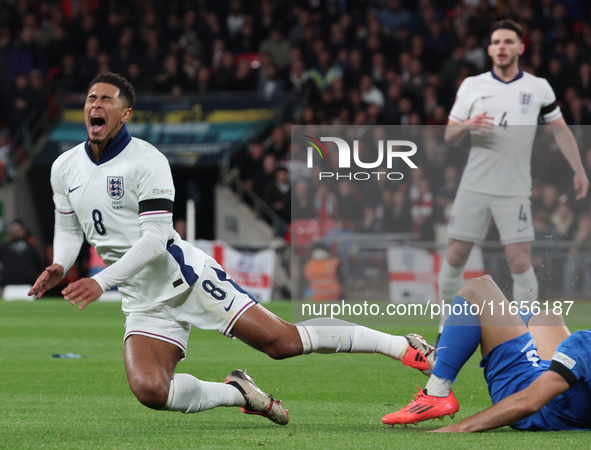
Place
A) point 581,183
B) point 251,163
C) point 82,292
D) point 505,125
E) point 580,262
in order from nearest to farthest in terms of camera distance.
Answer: point 82,292, point 581,183, point 505,125, point 580,262, point 251,163

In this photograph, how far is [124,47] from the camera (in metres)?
19.0

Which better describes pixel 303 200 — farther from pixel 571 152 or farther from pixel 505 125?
pixel 571 152

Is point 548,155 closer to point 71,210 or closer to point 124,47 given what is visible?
point 71,210

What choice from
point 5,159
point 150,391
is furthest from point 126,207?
point 5,159

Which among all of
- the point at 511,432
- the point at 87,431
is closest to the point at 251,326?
the point at 87,431

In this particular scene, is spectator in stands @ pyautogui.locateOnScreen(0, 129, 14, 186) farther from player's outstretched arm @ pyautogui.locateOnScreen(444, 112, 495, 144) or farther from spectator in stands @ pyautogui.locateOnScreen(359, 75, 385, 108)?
player's outstretched arm @ pyautogui.locateOnScreen(444, 112, 495, 144)

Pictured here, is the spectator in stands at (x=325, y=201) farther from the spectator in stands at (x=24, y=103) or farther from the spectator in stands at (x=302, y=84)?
the spectator in stands at (x=24, y=103)

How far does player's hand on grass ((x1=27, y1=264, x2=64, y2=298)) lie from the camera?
4898mm

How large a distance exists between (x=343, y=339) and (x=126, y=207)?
1.46 metres

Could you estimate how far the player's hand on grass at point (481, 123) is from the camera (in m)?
7.58

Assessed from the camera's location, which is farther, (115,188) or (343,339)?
(343,339)

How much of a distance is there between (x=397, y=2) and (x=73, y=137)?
7.32 m

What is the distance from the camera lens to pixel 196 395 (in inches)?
201

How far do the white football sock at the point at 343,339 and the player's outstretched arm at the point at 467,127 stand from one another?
104 inches
